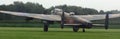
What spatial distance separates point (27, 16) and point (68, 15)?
14.9 feet

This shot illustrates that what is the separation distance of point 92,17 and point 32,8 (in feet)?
213

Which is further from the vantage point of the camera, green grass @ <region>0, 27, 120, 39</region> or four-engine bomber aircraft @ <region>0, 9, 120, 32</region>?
four-engine bomber aircraft @ <region>0, 9, 120, 32</region>

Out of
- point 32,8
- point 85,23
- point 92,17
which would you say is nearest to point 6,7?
point 32,8

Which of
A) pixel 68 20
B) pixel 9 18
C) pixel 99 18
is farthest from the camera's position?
pixel 9 18

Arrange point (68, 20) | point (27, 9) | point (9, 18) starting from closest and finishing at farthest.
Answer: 1. point (68, 20)
2. point (9, 18)
3. point (27, 9)

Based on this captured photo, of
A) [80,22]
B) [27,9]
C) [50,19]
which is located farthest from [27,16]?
[27,9]

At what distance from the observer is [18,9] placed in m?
109

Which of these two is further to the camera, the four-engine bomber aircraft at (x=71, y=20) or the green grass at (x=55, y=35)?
the four-engine bomber aircraft at (x=71, y=20)

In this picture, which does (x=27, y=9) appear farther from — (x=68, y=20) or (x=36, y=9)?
(x=68, y=20)

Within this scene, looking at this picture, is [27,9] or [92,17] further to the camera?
[27,9]

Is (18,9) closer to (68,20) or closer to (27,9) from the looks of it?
(27,9)

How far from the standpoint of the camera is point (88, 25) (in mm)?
45219

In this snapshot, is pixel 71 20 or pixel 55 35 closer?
pixel 55 35

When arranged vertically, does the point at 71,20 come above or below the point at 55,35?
above
